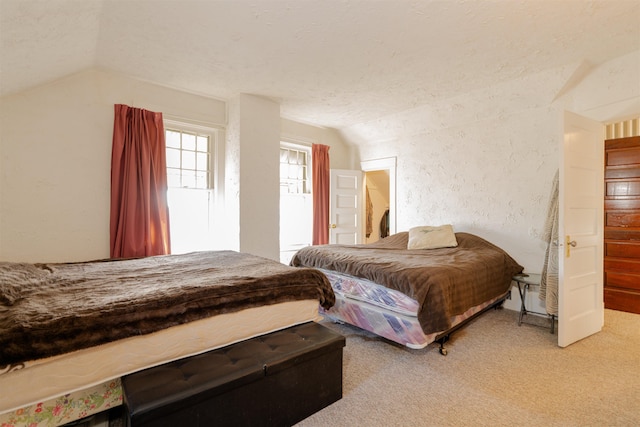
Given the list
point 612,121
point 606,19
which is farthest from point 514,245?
point 606,19

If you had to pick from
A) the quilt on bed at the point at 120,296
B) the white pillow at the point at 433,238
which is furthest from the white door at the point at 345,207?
the quilt on bed at the point at 120,296

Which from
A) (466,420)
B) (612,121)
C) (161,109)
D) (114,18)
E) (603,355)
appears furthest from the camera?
(161,109)

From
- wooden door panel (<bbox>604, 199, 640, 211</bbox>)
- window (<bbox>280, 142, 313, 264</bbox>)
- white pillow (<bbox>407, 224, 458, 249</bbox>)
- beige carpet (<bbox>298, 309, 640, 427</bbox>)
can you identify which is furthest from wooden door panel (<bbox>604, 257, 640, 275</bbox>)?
window (<bbox>280, 142, 313, 264</bbox>)

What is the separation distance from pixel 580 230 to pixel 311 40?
294cm

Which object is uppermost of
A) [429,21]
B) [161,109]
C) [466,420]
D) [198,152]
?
[429,21]

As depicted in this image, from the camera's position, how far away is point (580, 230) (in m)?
2.66

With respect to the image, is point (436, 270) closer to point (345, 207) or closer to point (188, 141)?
point (345, 207)

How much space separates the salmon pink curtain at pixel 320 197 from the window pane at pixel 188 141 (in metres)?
1.91

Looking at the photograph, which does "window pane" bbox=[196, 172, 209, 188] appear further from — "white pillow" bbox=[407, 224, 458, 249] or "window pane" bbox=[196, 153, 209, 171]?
"white pillow" bbox=[407, 224, 458, 249]

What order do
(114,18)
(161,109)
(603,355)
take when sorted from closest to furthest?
(114,18), (603,355), (161,109)

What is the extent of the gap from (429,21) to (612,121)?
222 cm

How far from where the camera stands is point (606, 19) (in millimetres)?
2248

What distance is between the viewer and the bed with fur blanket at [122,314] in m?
1.20

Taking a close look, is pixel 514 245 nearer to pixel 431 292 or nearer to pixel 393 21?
pixel 431 292
